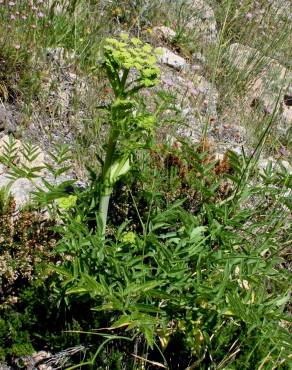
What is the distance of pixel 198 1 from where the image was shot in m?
6.59

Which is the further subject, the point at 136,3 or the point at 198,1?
the point at 198,1

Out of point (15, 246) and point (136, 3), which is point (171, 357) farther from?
point (136, 3)

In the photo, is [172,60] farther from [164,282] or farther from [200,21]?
[164,282]

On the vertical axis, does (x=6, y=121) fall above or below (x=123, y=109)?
below

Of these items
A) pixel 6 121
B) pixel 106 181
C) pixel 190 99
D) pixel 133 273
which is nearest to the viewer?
pixel 133 273

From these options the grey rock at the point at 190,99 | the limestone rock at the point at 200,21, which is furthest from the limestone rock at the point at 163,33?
the grey rock at the point at 190,99

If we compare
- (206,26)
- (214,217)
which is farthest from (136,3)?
(214,217)

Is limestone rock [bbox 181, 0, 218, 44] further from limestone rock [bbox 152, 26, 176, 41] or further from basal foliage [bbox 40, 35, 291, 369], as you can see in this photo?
basal foliage [bbox 40, 35, 291, 369]

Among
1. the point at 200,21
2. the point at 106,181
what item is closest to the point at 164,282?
the point at 106,181

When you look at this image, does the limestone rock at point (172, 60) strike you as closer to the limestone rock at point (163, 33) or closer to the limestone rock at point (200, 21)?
the limestone rock at point (163, 33)

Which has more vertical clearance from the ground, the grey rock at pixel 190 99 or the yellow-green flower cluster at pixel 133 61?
the yellow-green flower cluster at pixel 133 61

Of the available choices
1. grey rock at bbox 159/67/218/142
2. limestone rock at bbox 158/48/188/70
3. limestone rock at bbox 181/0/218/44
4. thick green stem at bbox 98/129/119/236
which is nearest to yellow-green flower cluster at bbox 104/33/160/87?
thick green stem at bbox 98/129/119/236

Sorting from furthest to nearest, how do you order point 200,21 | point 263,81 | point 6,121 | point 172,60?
point 200,21, point 263,81, point 172,60, point 6,121

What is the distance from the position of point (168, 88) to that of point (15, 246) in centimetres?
243
